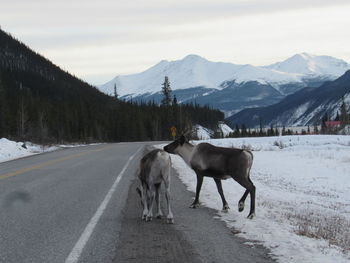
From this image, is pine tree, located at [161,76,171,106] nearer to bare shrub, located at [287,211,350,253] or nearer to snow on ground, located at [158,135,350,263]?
snow on ground, located at [158,135,350,263]

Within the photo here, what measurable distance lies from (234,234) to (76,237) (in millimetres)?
2370

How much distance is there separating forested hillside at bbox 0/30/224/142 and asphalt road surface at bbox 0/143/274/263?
43.7 m

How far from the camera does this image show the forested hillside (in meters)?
79.6

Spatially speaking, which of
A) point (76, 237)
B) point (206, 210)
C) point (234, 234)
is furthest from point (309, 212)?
point (76, 237)

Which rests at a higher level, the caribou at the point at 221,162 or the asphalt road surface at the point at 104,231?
the caribou at the point at 221,162

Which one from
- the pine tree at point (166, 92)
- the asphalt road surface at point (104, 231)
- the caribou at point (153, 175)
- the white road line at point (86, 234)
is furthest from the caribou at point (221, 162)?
the pine tree at point (166, 92)

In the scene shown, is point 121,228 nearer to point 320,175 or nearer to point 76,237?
point 76,237

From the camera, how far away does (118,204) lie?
980 centimetres

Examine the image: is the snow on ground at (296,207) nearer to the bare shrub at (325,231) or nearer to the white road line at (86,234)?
the bare shrub at (325,231)

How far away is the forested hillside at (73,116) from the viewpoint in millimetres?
79625

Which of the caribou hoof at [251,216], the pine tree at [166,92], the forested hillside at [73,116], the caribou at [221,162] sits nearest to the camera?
the caribou hoof at [251,216]

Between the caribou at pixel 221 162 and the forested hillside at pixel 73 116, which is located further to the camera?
the forested hillside at pixel 73 116

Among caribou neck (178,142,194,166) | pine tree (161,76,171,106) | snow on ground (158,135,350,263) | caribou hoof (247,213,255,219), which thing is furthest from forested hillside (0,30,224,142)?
caribou hoof (247,213,255,219)

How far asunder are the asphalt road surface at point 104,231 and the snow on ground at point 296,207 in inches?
16.3
